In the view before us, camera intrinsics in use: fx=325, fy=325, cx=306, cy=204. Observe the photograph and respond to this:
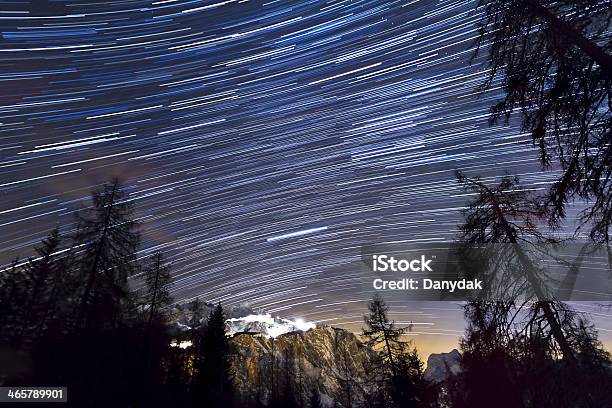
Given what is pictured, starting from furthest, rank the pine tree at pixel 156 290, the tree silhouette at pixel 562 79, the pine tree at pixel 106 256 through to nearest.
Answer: the pine tree at pixel 156 290 → the pine tree at pixel 106 256 → the tree silhouette at pixel 562 79

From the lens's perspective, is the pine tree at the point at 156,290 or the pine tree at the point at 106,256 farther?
the pine tree at the point at 156,290

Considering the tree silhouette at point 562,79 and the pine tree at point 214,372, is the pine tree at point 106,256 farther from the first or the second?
the tree silhouette at point 562,79

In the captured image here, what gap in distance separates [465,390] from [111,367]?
1436cm

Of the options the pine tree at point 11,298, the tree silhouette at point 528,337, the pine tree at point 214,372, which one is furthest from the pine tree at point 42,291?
the tree silhouette at point 528,337

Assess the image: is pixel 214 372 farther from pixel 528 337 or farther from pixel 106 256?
pixel 528 337

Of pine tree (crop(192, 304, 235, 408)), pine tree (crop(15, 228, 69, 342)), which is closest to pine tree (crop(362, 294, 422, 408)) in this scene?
pine tree (crop(192, 304, 235, 408))

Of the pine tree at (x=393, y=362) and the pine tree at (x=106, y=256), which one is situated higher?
the pine tree at (x=106, y=256)

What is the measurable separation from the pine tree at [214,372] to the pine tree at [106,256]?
1318 centimetres

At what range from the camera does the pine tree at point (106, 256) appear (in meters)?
14.2

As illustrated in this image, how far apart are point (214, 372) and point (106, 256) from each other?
1660 cm

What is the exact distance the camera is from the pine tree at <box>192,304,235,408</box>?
26.2 m

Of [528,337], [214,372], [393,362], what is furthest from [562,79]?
[214,372]

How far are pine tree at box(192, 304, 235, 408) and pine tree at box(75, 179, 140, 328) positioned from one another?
13.2 meters

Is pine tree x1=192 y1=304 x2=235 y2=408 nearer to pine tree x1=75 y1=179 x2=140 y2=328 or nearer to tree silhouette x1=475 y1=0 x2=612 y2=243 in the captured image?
pine tree x1=75 y1=179 x2=140 y2=328
